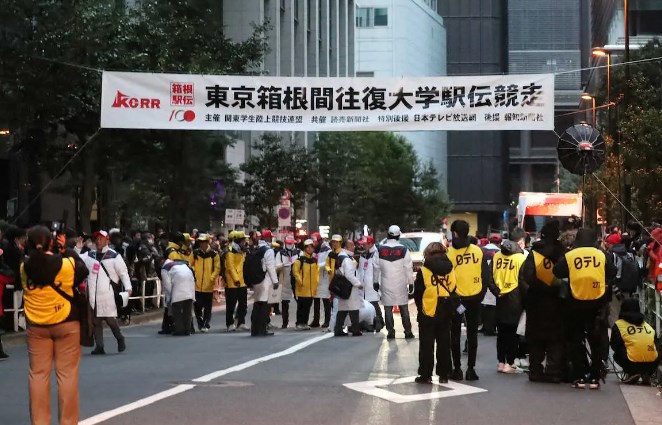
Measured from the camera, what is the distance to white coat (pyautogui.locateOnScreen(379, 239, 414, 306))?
63.9 feet

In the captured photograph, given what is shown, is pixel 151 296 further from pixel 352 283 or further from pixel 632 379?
pixel 632 379

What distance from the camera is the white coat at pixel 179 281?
20078 millimetres

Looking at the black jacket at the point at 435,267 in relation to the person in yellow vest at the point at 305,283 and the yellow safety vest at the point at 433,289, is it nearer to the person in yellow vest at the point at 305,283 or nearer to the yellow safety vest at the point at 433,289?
the yellow safety vest at the point at 433,289

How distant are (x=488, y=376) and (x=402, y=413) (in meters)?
3.44

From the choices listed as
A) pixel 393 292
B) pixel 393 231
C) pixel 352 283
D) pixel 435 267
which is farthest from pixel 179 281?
pixel 435 267

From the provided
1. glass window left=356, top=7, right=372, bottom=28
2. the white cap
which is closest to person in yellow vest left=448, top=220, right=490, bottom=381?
the white cap

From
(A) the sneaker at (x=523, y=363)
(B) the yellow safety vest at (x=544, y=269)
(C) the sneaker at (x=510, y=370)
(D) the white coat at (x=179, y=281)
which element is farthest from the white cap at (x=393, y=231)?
(B) the yellow safety vest at (x=544, y=269)

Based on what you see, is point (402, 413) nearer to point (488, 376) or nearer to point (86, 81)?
point (488, 376)

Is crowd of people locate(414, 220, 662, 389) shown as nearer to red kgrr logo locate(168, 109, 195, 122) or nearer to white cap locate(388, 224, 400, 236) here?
white cap locate(388, 224, 400, 236)

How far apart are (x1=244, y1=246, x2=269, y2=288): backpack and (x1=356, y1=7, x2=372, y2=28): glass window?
94782 millimetres

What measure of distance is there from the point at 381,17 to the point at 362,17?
101 inches

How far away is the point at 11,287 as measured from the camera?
19094mm

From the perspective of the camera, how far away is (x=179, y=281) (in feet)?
65.9

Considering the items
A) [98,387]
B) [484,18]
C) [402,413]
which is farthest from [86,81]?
[484,18]
